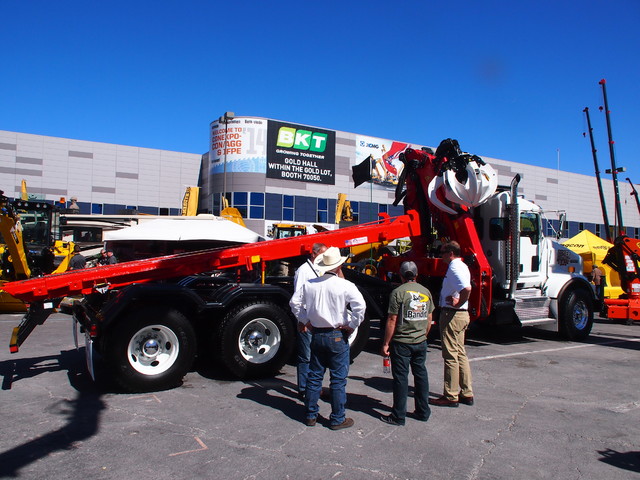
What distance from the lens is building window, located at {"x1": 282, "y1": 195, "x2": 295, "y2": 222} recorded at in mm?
31720

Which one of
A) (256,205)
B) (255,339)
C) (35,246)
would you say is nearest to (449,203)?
(255,339)

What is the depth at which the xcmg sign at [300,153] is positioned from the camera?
31.2 metres

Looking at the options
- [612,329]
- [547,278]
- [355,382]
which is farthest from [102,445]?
[612,329]

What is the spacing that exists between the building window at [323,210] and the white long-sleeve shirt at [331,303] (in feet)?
93.4

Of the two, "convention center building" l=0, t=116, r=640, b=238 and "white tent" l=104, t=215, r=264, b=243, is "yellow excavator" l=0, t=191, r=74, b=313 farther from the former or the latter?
"convention center building" l=0, t=116, r=640, b=238

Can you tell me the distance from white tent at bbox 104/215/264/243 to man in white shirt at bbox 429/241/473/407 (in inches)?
306

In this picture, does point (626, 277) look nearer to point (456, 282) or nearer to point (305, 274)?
point (456, 282)

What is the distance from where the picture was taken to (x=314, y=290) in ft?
15.1

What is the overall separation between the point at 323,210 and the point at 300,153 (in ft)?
13.9

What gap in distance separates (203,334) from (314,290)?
247cm

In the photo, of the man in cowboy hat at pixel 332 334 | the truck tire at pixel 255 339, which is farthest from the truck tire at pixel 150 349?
the man in cowboy hat at pixel 332 334

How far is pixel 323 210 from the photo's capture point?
3325cm

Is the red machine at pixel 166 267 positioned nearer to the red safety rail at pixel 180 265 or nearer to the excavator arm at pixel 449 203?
the red safety rail at pixel 180 265

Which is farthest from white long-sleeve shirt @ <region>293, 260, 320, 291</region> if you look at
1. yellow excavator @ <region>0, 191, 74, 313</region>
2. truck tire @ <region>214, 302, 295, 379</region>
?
yellow excavator @ <region>0, 191, 74, 313</region>
